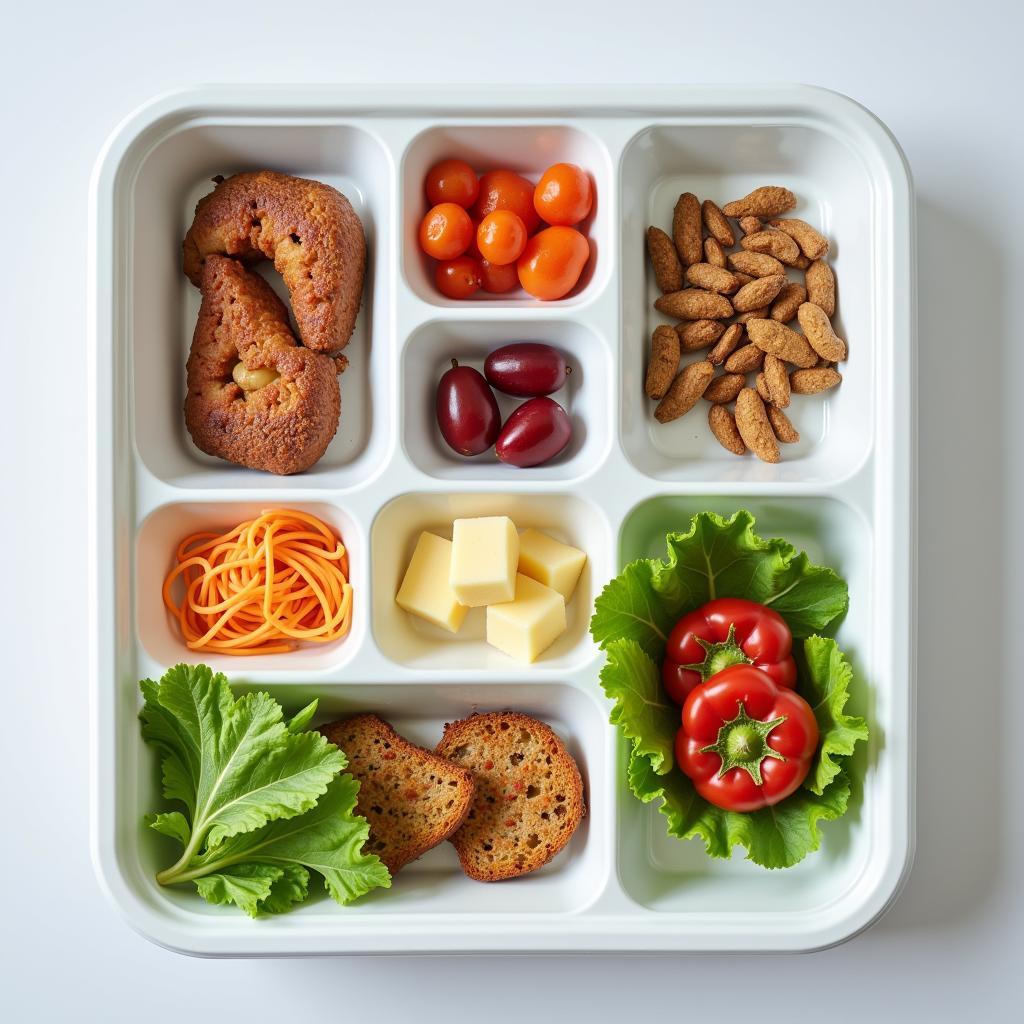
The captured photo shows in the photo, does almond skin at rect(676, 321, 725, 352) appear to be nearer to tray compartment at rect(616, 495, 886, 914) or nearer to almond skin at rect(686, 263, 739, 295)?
almond skin at rect(686, 263, 739, 295)

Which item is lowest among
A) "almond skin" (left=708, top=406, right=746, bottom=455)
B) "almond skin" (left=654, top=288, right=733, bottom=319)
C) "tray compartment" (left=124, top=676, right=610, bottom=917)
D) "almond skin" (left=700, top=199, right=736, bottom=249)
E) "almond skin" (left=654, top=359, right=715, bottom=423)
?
"tray compartment" (left=124, top=676, right=610, bottom=917)

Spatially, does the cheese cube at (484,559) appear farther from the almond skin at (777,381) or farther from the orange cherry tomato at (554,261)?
the almond skin at (777,381)

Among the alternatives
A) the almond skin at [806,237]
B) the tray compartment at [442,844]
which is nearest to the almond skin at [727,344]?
the almond skin at [806,237]

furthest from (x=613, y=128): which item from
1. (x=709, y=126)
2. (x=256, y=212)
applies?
(x=256, y=212)

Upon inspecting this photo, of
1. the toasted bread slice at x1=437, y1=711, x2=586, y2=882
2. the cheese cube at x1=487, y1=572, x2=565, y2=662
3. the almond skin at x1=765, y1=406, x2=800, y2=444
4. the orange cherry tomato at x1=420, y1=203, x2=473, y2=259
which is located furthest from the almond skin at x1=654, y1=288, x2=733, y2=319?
the toasted bread slice at x1=437, y1=711, x2=586, y2=882

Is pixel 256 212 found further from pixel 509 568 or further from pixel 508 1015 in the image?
pixel 508 1015

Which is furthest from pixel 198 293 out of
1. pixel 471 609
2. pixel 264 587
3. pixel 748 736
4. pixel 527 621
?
pixel 748 736

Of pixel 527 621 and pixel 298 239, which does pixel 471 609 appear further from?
pixel 298 239
